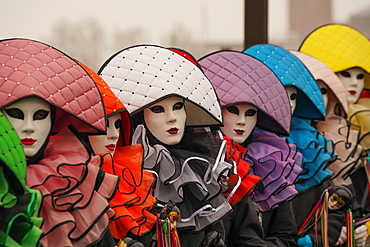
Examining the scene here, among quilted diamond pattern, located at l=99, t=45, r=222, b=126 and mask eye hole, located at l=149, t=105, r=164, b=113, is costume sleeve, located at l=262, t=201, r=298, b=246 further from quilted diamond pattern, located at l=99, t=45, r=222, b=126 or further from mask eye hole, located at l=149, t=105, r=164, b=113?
mask eye hole, located at l=149, t=105, r=164, b=113

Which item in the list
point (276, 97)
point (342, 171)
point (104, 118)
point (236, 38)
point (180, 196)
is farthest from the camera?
point (236, 38)

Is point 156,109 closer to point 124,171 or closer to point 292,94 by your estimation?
point 124,171

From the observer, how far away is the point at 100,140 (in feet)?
6.92

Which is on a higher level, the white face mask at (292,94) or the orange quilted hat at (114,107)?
the orange quilted hat at (114,107)

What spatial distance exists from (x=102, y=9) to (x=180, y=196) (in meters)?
1.26

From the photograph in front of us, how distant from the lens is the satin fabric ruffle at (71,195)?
67.9 inches

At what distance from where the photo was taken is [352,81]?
3857 millimetres

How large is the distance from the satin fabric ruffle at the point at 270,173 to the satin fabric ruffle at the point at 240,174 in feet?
0.48

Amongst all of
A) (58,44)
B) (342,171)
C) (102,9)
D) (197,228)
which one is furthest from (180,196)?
(342,171)

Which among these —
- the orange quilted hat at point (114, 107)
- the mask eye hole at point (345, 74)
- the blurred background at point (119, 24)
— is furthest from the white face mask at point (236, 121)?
the mask eye hole at point (345, 74)

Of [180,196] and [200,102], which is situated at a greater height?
[200,102]

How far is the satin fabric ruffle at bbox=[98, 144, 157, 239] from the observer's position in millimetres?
2000

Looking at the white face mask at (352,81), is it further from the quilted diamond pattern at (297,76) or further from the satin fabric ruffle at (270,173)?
the satin fabric ruffle at (270,173)

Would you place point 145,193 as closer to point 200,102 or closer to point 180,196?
point 180,196
